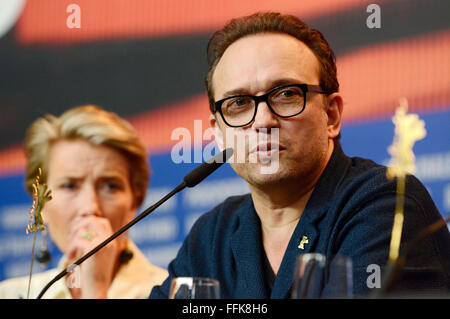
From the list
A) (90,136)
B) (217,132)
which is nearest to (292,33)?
(217,132)

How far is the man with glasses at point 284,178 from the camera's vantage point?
1.55 meters

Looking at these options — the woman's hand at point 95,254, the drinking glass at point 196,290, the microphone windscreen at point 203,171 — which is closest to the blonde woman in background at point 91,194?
the woman's hand at point 95,254

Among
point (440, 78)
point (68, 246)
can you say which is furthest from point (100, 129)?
point (440, 78)

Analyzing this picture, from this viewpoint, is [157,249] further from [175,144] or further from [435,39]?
[435,39]

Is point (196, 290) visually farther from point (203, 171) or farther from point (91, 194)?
point (91, 194)

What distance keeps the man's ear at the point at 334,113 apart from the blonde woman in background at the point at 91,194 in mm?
982

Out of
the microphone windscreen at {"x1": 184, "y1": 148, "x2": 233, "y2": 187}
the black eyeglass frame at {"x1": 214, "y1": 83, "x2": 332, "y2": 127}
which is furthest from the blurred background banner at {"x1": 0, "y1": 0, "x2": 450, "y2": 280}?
the microphone windscreen at {"x1": 184, "y1": 148, "x2": 233, "y2": 187}

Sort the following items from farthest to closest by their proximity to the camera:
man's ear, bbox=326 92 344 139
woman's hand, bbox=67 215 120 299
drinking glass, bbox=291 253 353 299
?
woman's hand, bbox=67 215 120 299 < man's ear, bbox=326 92 344 139 < drinking glass, bbox=291 253 353 299

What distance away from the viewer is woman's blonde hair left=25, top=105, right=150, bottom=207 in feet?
8.45

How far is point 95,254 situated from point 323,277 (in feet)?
5.61

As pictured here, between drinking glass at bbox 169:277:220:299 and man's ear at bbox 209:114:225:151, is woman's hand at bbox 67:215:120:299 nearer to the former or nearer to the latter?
Answer: man's ear at bbox 209:114:225:151

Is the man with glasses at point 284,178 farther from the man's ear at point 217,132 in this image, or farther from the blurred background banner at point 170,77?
the blurred background banner at point 170,77
